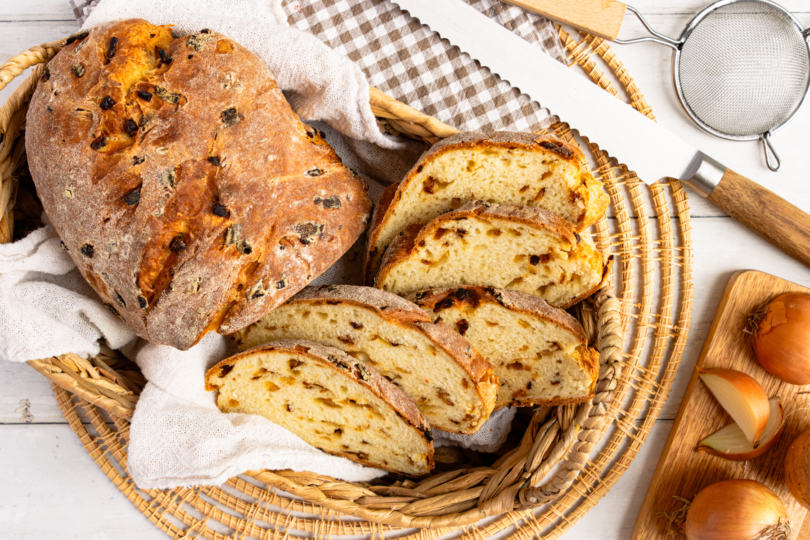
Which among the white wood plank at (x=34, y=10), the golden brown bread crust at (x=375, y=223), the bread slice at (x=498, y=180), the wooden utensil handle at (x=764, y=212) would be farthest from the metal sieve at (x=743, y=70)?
the white wood plank at (x=34, y=10)

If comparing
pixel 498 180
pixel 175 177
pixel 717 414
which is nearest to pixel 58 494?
pixel 175 177

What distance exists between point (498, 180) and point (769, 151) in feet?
4.33

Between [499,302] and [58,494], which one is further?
[58,494]

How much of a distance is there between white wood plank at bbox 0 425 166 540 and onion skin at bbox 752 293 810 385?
2548 millimetres

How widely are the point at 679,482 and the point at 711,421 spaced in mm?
284

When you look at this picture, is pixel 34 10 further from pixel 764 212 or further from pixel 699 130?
pixel 764 212

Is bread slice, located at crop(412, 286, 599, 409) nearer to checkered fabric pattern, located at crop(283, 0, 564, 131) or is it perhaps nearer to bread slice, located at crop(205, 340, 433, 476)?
bread slice, located at crop(205, 340, 433, 476)

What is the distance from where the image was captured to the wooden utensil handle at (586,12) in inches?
80.7

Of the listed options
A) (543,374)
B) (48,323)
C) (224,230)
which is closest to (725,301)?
(543,374)

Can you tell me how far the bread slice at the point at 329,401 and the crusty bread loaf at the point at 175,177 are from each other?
0.72ft

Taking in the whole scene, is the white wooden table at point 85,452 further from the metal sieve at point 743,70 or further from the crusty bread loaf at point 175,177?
the crusty bread loaf at point 175,177

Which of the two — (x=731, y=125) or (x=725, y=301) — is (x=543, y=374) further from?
(x=731, y=125)

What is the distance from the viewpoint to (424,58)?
6.87 feet

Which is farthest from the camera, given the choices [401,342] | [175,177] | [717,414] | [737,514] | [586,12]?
[717,414]
